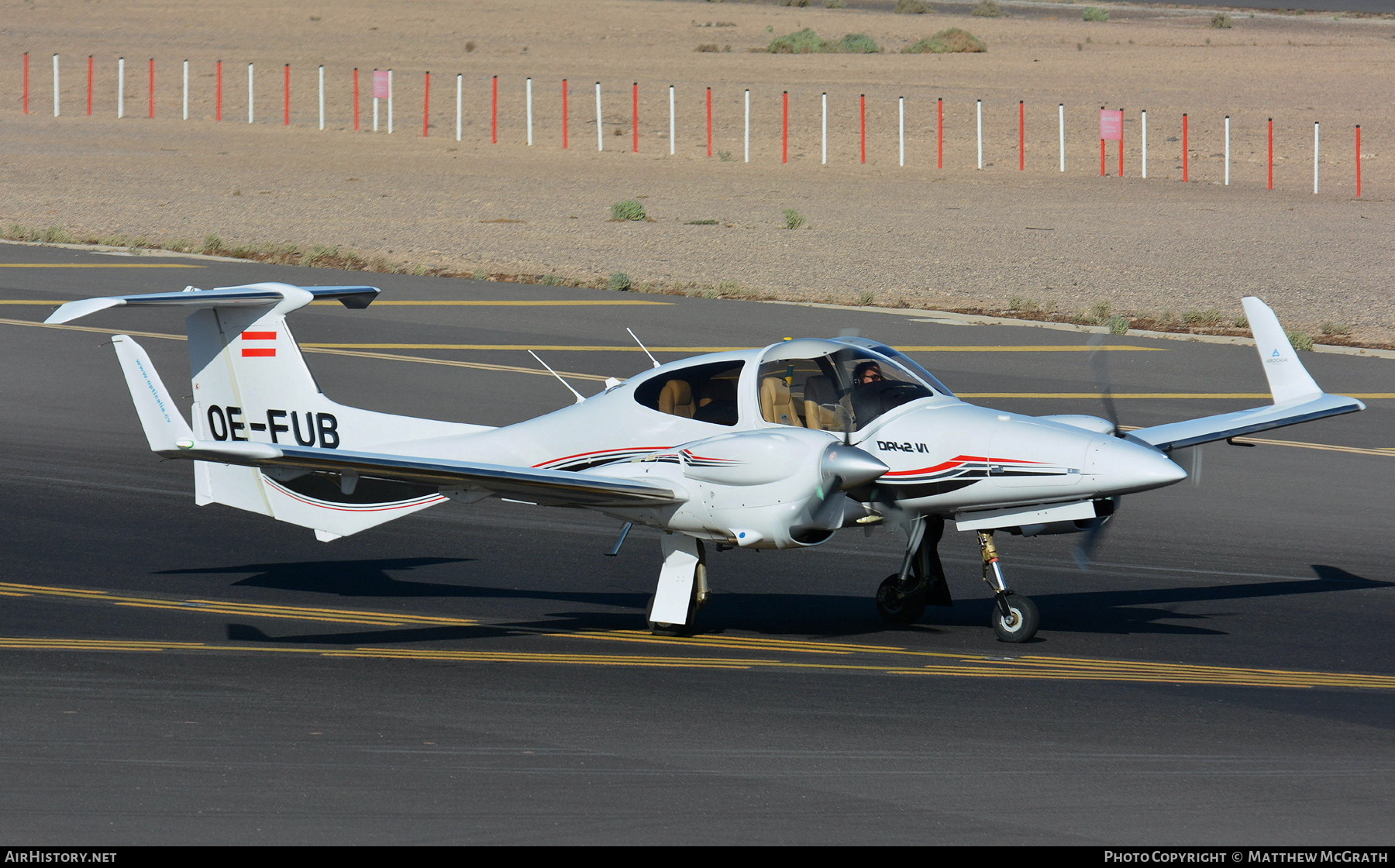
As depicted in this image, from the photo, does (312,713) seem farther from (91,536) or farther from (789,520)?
(91,536)

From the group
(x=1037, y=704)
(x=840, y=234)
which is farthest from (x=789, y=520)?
(x=840, y=234)

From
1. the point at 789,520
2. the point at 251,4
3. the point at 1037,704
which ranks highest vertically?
the point at 251,4

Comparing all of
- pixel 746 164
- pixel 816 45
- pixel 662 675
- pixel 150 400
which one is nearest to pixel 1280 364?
pixel 662 675

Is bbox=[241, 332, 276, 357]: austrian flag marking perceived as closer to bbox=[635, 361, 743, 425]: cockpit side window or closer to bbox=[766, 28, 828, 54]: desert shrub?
bbox=[635, 361, 743, 425]: cockpit side window

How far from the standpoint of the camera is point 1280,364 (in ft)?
50.7

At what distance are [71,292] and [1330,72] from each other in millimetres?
65938

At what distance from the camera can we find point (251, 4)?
102 meters

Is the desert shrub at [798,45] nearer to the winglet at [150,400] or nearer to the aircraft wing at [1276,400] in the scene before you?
the aircraft wing at [1276,400]

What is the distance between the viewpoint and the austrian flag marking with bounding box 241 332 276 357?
1499 cm

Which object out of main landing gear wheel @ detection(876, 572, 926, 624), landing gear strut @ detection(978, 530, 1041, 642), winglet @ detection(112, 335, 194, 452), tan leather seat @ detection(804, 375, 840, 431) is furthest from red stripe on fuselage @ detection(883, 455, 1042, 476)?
winglet @ detection(112, 335, 194, 452)

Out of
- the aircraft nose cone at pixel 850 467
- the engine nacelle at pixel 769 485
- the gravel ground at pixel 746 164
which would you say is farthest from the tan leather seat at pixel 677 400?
the gravel ground at pixel 746 164

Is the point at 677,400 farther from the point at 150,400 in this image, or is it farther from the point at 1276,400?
the point at 1276,400

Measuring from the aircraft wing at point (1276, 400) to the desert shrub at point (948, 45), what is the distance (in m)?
76.3

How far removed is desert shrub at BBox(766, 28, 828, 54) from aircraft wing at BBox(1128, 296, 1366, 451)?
74.1 m
